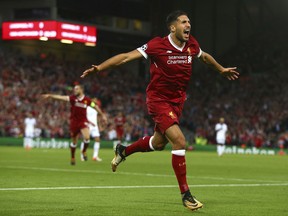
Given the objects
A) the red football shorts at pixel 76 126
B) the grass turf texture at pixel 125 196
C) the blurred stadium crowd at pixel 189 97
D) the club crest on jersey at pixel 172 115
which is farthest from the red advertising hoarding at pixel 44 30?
the club crest on jersey at pixel 172 115

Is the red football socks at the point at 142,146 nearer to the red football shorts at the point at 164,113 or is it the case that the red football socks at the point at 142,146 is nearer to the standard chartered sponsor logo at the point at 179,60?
the red football shorts at the point at 164,113

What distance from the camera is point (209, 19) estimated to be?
213 feet

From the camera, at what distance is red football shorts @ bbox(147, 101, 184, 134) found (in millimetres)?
10852

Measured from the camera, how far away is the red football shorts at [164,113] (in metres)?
10.9

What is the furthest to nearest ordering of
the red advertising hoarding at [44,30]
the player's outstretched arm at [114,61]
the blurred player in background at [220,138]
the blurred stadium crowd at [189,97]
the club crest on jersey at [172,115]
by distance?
1. the red advertising hoarding at [44,30]
2. the blurred stadium crowd at [189,97]
3. the blurred player in background at [220,138]
4. the club crest on jersey at [172,115]
5. the player's outstretched arm at [114,61]

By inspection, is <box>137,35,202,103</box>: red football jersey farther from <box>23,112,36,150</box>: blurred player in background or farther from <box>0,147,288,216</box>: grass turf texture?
<box>23,112,36,150</box>: blurred player in background

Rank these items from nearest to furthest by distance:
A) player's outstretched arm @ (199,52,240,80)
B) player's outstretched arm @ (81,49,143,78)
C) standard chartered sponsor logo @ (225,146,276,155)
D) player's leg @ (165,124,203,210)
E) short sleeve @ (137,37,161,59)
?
player's outstretched arm @ (81,49,143,78) < player's leg @ (165,124,203,210) < short sleeve @ (137,37,161,59) < player's outstretched arm @ (199,52,240,80) < standard chartered sponsor logo @ (225,146,276,155)

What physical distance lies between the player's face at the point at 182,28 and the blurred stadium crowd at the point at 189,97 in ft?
118

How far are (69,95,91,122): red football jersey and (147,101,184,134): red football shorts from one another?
13085 mm

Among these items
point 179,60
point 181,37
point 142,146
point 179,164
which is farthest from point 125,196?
point 181,37

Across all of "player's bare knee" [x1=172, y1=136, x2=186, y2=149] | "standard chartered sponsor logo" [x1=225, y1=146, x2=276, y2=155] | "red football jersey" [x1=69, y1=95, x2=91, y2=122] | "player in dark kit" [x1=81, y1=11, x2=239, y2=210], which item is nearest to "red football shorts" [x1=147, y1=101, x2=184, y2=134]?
"player in dark kit" [x1=81, y1=11, x2=239, y2=210]

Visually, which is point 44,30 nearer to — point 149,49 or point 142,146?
point 142,146

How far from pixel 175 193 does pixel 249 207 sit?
247 centimetres

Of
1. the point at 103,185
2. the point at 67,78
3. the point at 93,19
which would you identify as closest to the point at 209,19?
the point at 93,19
